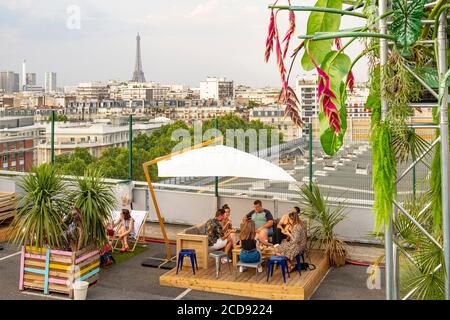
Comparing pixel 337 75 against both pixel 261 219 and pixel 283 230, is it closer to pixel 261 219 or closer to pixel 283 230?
pixel 283 230

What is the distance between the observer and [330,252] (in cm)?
921

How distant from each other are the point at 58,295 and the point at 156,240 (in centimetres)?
335

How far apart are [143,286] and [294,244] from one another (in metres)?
2.22

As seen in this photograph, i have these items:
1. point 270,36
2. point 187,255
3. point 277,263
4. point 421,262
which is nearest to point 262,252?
point 277,263

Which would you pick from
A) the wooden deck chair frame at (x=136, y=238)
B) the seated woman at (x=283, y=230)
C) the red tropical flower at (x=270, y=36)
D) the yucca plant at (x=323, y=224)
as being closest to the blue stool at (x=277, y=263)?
the seated woman at (x=283, y=230)


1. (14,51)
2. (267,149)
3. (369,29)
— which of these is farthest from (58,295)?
(14,51)

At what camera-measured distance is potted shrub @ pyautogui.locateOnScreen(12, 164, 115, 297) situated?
767 centimetres

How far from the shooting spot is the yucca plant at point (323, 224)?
921 cm

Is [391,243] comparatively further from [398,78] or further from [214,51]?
[214,51]

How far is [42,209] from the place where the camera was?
7.61m

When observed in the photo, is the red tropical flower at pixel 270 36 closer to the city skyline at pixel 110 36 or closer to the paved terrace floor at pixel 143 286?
the paved terrace floor at pixel 143 286

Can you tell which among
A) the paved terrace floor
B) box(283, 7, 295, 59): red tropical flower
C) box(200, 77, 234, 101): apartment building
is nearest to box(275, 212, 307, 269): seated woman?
the paved terrace floor

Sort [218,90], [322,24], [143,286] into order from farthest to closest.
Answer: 1. [218,90]
2. [143,286]
3. [322,24]
